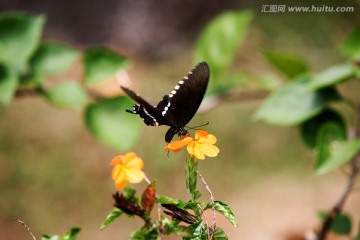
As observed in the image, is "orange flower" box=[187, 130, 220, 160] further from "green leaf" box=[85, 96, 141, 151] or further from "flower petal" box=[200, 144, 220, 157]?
"green leaf" box=[85, 96, 141, 151]

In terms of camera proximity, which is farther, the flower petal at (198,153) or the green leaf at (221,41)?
the green leaf at (221,41)

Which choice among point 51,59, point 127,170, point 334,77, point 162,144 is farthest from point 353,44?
point 162,144

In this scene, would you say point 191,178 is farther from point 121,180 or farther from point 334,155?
point 334,155

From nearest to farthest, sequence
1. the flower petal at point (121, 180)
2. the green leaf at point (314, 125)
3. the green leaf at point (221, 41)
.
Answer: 1. the flower petal at point (121, 180)
2. the green leaf at point (314, 125)
3. the green leaf at point (221, 41)

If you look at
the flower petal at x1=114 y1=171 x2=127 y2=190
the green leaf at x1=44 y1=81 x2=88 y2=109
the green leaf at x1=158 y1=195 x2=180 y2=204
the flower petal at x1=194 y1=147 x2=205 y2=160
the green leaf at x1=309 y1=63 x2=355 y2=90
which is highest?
the green leaf at x1=44 y1=81 x2=88 y2=109

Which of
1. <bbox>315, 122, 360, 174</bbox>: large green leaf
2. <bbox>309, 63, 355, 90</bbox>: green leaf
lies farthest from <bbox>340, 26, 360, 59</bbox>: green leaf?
<bbox>315, 122, 360, 174</bbox>: large green leaf

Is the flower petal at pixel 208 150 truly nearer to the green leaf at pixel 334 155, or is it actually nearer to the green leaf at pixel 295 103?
the green leaf at pixel 334 155

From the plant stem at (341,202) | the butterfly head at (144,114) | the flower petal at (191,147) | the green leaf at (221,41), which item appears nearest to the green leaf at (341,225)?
the plant stem at (341,202)

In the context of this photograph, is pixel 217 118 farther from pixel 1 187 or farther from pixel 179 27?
pixel 1 187
